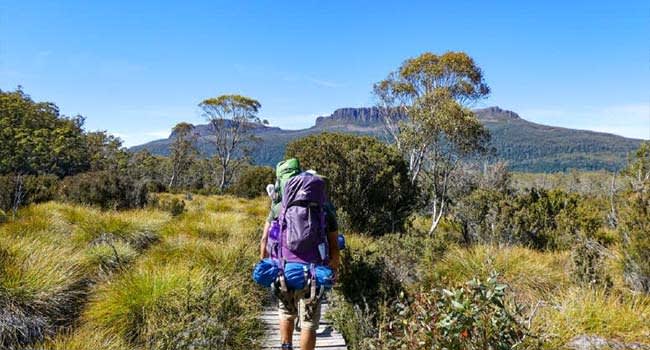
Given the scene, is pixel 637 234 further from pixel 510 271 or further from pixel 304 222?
pixel 304 222

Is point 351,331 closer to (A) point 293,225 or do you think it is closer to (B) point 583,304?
(A) point 293,225

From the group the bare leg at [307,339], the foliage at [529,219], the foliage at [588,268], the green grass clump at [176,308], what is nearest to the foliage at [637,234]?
the foliage at [588,268]

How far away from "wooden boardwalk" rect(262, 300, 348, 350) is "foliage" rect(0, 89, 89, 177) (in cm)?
3446

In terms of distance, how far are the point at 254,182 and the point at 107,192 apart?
1283cm

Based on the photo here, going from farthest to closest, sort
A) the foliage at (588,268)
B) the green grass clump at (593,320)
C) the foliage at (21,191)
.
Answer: the foliage at (21,191), the foliage at (588,268), the green grass clump at (593,320)

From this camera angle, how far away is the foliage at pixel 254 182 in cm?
2448

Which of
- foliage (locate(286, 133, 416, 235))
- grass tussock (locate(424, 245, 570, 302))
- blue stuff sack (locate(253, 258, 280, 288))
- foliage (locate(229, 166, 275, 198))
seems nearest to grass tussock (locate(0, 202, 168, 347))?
blue stuff sack (locate(253, 258, 280, 288))

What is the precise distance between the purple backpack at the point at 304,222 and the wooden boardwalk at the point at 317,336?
54.6 inches

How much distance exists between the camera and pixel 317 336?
5.23 m

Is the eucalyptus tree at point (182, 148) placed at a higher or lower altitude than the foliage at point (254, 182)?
higher

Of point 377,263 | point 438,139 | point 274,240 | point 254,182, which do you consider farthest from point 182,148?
point 274,240

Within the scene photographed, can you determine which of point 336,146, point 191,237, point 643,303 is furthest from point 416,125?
point 643,303

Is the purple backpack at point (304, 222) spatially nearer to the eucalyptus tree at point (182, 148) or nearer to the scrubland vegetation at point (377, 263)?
the scrubland vegetation at point (377, 263)

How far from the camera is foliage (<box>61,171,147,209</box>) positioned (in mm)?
12453
